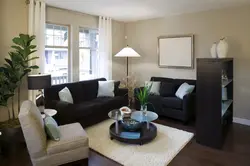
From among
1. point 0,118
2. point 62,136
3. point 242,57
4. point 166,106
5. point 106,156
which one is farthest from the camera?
point 166,106

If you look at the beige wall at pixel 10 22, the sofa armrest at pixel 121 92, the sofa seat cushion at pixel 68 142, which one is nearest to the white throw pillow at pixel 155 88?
the sofa armrest at pixel 121 92

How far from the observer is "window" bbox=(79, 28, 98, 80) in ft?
16.5

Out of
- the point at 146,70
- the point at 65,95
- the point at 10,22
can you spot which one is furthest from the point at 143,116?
the point at 10,22

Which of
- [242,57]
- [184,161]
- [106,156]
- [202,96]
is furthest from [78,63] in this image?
[242,57]

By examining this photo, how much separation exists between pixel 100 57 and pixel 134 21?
65.0 inches

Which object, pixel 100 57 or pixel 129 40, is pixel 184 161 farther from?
pixel 129 40

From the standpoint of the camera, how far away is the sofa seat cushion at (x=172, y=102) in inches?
163

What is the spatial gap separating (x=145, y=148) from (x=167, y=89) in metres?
2.09

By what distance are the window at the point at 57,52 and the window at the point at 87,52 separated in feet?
1.42

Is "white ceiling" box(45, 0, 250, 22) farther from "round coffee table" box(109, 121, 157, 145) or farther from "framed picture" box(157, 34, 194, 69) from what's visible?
"round coffee table" box(109, 121, 157, 145)

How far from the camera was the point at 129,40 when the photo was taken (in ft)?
19.9

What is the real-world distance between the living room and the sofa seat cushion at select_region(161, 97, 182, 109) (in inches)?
1.2

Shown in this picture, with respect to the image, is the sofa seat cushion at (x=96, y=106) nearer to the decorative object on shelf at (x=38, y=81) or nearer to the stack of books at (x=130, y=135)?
the decorative object on shelf at (x=38, y=81)

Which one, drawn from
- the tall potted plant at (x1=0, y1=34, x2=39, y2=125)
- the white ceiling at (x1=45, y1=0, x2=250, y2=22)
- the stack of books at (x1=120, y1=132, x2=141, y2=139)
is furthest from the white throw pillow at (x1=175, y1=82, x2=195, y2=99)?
the tall potted plant at (x1=0, y1=34, x2=39, y2=125)
